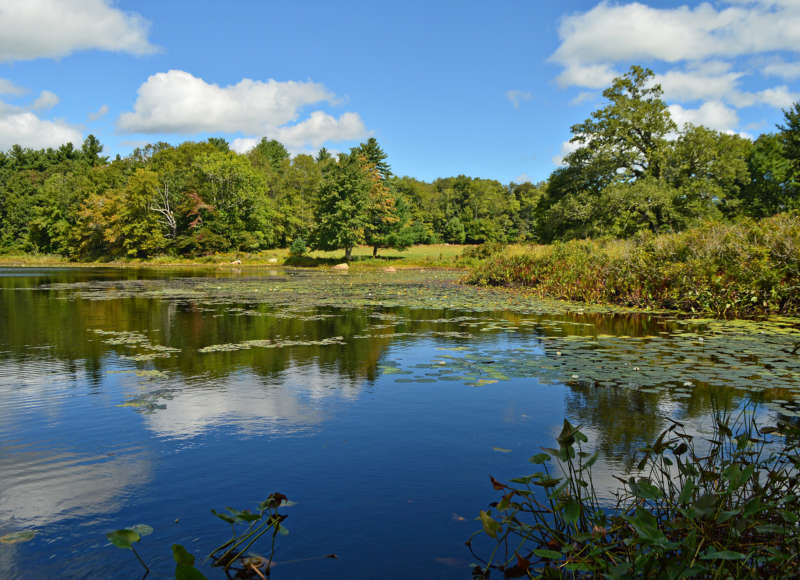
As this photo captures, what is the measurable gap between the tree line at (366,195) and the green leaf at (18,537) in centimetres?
2793

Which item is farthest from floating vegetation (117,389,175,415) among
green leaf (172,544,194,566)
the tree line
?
the tree line

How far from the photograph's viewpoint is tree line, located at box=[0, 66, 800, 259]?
33531mm

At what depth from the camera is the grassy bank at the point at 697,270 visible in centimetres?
1277

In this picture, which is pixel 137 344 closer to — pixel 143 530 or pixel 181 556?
pixel 143 530

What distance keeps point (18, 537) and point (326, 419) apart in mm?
2836

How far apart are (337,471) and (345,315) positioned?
1026 cm

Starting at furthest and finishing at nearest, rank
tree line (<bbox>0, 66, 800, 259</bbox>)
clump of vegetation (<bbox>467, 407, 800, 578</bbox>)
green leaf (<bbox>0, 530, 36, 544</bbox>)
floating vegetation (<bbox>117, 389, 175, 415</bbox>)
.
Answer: tree line (<bbox>0, 66, 800, 259</bbox>) < floating vegetation (<bbox>117, 389, 175, 415</bbox>) < green leaf (<bbox>0, 530, 36, 544</bbox>) < clump of vegetation (<bbox>467, 407, 800, 578</bbox>)

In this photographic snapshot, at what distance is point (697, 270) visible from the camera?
1405 centimetres

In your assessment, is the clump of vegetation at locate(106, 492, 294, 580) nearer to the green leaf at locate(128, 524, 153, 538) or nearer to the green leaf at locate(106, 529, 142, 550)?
the green leaf at locate(128, 524, 153, 538)

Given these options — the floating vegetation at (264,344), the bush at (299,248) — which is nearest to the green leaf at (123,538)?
the floating vegetation at (264,344)

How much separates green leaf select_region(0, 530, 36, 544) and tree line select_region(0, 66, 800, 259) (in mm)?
27928

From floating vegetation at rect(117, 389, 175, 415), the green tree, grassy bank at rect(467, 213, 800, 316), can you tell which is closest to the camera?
floating vegetation at rect(117, 389, 175, 415)

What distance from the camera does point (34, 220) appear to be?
221ft

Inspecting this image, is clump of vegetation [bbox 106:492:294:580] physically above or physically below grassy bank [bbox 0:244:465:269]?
below
